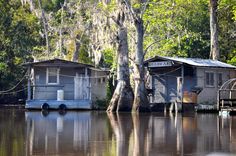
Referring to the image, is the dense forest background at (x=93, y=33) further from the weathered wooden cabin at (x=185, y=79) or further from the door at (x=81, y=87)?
the door at (x=81, y=87)

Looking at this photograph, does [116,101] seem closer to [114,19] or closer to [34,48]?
[114,19]

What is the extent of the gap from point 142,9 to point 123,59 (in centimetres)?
377

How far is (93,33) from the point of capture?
4441 cm

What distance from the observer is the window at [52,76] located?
3909 cm

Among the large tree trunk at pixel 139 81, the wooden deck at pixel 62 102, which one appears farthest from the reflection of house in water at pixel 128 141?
the wooden deck at pixel 62 102

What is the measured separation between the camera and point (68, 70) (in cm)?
3919

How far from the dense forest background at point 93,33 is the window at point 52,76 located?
15.2ft

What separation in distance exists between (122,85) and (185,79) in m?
4.43

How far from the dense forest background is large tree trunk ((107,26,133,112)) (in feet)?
3.58

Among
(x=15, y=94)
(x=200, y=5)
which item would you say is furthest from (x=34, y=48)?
(x=200, y=5)

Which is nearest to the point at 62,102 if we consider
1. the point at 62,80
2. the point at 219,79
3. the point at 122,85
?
the point at 62,80

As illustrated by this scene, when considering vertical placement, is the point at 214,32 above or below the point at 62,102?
above

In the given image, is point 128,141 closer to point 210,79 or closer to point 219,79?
point 210,79

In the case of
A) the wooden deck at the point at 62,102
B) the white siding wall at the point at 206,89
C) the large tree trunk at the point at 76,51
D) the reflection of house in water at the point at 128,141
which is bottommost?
the reflection of house in water at the point at 128,141
